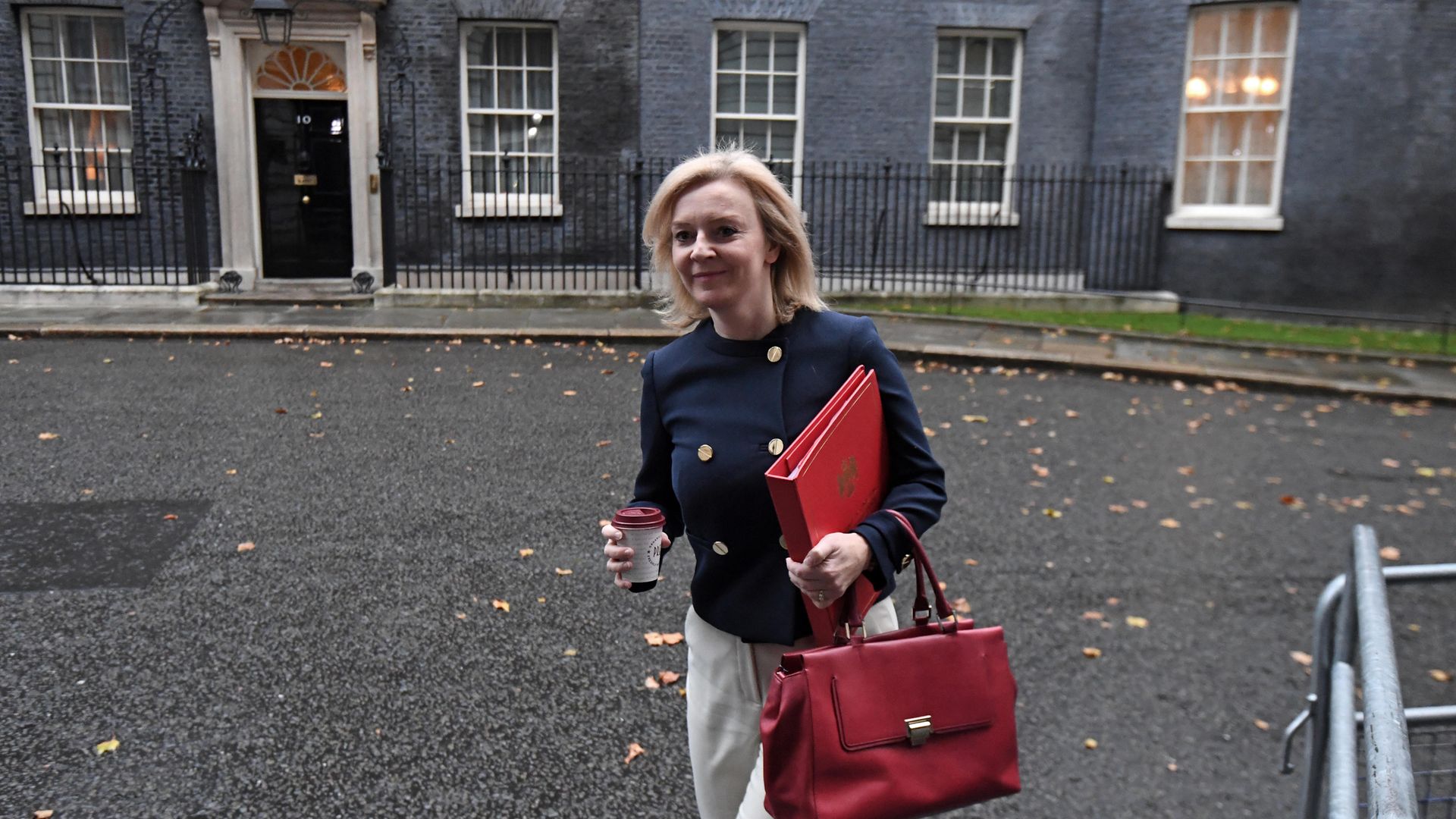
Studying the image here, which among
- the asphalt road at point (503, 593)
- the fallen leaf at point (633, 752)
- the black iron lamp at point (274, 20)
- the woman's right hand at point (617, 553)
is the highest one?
the black iron lamp at point (274, 20)

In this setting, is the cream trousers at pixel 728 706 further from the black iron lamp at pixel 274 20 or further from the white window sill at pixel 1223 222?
the white window sill at pixel 1223 222

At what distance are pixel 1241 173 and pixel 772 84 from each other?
6472mm

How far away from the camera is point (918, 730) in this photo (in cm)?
208

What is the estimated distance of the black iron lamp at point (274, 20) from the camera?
14.3 metres

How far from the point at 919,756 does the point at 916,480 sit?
0.59m

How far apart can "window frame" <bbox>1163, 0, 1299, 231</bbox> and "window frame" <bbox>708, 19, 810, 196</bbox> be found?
5035 millimetres

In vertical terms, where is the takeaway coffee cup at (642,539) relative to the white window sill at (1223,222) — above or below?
below

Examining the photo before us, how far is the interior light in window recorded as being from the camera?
1614 centimetres

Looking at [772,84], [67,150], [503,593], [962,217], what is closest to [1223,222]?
[962,217]

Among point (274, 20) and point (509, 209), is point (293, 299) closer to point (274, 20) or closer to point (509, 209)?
point (509, 209)

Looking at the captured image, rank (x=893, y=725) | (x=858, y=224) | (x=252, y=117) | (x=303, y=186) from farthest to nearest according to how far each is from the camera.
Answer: (x=858, y=224) → (x=303, y=186) → (x=252, y=117) → (x=893, y=725)

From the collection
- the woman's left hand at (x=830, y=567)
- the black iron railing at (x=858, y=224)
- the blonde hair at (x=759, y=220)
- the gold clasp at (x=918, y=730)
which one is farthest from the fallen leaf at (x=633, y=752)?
the black iron railing at (x=858, y=224)

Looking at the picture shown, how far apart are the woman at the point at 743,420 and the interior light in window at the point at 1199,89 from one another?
15349 millimetres

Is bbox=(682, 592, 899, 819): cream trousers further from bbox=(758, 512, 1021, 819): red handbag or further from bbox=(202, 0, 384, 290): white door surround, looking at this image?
bbox=(202, 0, 384, 290): white door surround
